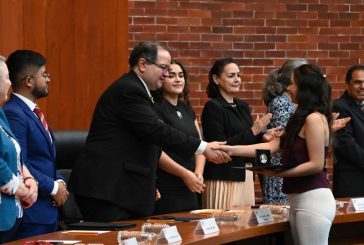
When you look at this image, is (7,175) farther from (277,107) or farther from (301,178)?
(277,107)

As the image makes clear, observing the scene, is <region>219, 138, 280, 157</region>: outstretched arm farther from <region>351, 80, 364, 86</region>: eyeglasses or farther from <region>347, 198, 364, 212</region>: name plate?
<region>351, 80, 364, 86</region>: eyeglasses

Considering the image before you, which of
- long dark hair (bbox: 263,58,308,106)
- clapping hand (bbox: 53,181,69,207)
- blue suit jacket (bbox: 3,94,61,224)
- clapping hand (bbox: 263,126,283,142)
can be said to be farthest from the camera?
long dark hair (bbox: 263,58,308,106)

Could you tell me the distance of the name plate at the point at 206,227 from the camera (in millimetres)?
4855

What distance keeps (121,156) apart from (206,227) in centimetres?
75

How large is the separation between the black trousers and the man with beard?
0.47 feet

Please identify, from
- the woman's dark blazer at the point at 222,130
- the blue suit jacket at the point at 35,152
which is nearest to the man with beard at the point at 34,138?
the blue suit jacket at the point at 35,152

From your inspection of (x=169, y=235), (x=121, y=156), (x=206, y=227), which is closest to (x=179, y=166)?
(x=121, y=156)

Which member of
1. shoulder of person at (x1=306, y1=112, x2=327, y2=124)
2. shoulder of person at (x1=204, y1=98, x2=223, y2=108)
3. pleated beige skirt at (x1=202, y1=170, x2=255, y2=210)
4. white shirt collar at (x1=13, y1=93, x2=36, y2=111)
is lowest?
pleated beige skirt at (x1=202, y1=170, x2=255, y2=210)

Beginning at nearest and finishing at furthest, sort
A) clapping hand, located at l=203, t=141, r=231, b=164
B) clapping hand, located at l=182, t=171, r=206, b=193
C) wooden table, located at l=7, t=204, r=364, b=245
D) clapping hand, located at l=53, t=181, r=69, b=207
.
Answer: wooden table, located at l=7, t=204, r=364, b=245
clapping hand, located at l=53, t=181, r=69, b=207
clapping hand, located at l=203, t=141, r=231, b=164
clapping hand, located at l=182, t=171, r=206, b=193

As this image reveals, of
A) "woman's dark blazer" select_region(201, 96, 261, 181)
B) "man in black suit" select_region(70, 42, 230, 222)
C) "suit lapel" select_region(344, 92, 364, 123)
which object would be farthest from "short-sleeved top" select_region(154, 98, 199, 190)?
"suit lapel" select_region(344, 92, 364, 123)

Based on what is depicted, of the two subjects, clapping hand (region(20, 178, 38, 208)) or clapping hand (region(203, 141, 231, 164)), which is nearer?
clapping hand (region(20, 178, 38, 208))

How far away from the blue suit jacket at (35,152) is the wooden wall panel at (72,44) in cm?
273

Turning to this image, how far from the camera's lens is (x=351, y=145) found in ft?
24.5

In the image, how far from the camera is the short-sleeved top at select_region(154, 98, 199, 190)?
6.25 meters
